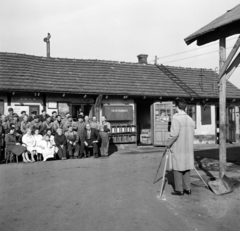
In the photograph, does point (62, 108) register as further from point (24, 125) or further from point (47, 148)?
point (47, 148)

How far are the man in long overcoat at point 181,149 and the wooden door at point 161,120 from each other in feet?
35.1

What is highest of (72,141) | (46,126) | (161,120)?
(161,120)

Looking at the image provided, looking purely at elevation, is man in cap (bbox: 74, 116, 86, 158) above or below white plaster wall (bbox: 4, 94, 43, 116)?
below

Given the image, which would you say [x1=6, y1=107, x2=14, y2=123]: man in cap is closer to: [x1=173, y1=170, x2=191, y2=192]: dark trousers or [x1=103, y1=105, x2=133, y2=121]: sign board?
[x1=103, y1=105, x2=133, y2=121]: sign board

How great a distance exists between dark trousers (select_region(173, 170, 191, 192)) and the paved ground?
0.23 meters

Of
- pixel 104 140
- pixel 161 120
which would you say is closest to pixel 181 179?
pixel 104 140

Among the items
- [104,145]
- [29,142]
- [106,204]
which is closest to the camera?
[106,204]

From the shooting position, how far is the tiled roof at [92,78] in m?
15.4

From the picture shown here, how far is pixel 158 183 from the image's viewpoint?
7.76m

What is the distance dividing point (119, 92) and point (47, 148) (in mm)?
5693

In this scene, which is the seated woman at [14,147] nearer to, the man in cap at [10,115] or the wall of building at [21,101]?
the man in cap at [10,115]

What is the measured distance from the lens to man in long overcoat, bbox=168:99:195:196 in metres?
6.52

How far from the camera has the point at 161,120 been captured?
17.5m

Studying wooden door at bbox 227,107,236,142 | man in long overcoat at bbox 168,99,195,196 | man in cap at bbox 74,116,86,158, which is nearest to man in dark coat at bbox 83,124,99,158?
man in cap at bbox 74,116,86,158
